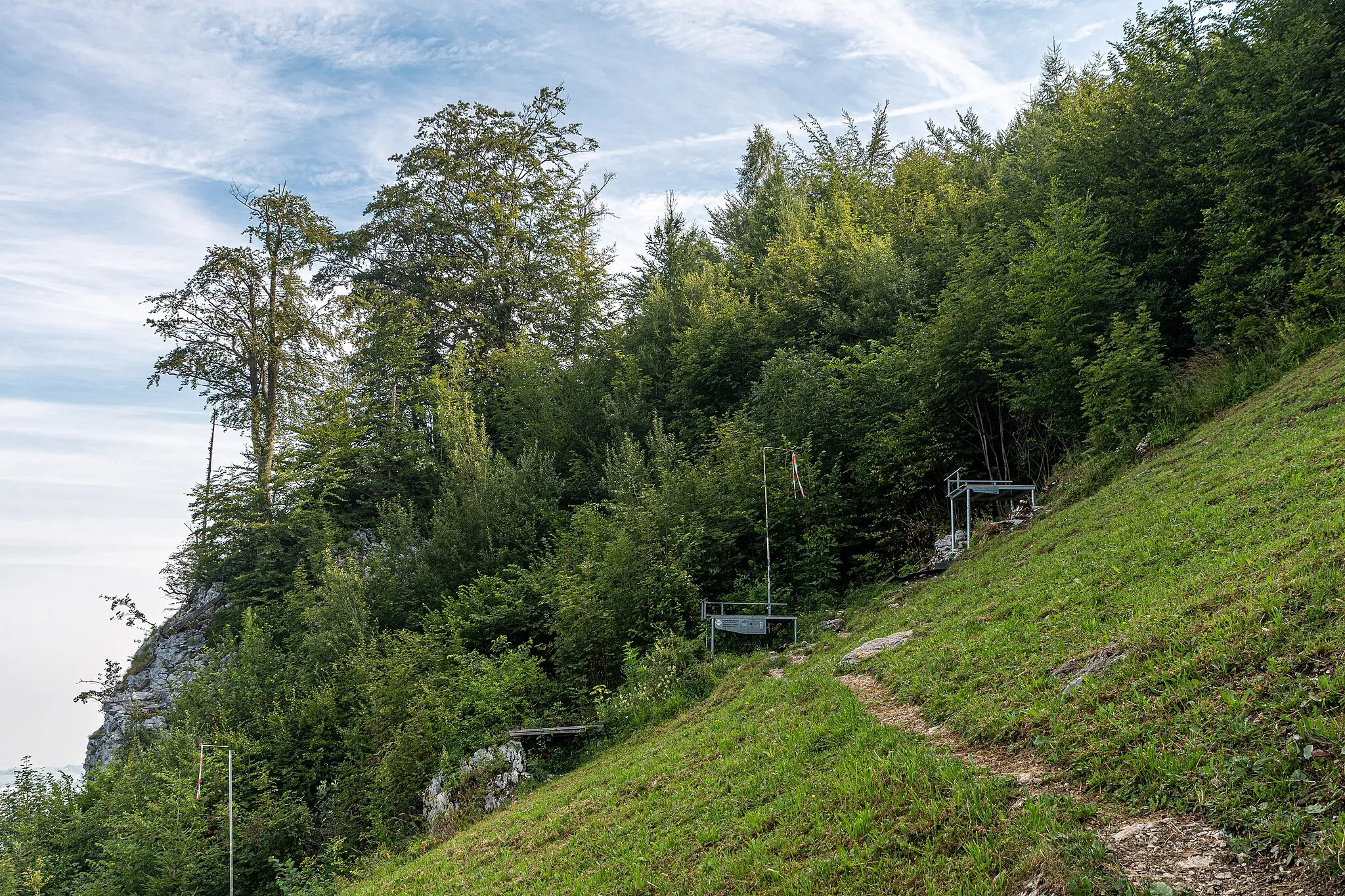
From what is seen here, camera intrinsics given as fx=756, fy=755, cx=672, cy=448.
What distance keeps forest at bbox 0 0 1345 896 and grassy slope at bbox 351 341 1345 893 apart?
404 centimetres

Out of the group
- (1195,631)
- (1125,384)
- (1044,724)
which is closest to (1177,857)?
(1044,724)

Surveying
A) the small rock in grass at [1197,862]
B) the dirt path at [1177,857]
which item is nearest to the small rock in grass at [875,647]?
the dirt path at [1177,857]

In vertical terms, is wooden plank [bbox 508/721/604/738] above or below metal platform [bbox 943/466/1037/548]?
below

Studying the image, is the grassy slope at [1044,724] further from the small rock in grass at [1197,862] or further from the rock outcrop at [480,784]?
the rock outcrop at [480,784]

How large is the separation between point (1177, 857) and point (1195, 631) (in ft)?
9.07

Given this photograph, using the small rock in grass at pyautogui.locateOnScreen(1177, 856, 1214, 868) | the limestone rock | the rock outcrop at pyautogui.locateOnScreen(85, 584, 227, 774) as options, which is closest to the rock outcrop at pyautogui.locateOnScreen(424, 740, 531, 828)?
the limestone rock

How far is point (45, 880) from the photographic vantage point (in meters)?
19.0

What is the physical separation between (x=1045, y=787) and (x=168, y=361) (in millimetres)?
39354

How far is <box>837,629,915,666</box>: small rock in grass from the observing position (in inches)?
486

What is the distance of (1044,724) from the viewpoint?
6.70 metres

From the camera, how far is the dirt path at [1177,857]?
3.96 m

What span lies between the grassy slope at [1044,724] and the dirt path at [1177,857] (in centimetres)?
16

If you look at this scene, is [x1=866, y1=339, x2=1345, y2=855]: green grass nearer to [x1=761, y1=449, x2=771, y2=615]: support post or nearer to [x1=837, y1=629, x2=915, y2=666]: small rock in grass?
[x1=837, y1=629, x2=915, y2=666]: small rock in grass

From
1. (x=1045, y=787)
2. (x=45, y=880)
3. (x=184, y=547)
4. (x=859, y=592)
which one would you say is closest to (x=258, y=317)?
(x=184, y=547)
